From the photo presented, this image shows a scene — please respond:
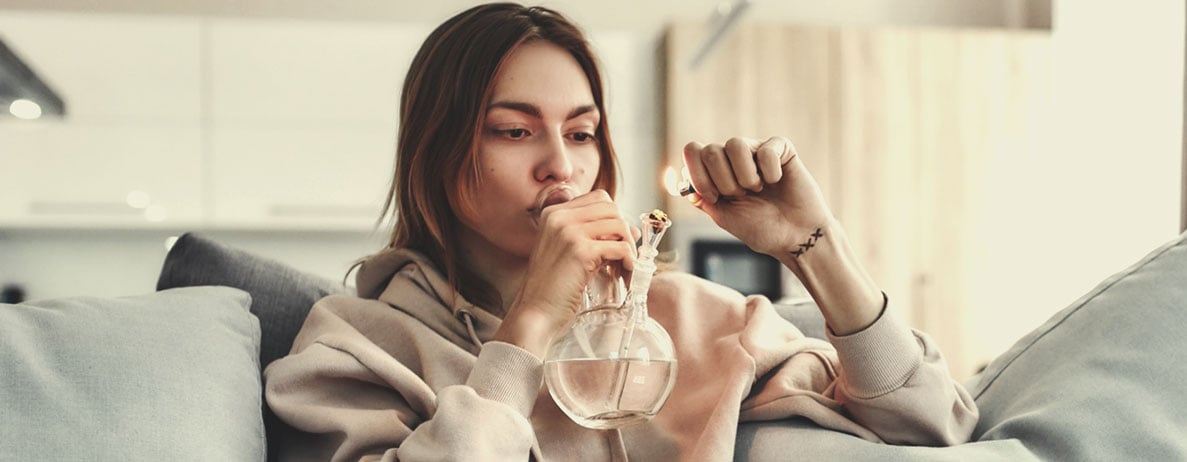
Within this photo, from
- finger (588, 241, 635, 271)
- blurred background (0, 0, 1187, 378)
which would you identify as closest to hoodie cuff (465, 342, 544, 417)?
finger (588, 241, 635, 271)

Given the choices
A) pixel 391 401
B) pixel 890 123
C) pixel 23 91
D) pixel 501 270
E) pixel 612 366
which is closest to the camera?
pixel 612 366

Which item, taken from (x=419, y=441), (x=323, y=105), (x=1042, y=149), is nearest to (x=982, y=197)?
(x=1042, y=149)

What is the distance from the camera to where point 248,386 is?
3.89ft

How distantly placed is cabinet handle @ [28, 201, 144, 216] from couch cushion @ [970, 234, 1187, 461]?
363cm

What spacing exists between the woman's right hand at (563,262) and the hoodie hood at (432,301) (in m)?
0.14

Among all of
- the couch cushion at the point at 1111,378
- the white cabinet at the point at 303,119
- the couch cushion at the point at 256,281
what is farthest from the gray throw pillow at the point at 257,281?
the white cabinet at the point at 303,119

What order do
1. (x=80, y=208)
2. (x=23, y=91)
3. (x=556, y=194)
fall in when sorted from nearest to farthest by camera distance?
(x=556, y=194)
(x=23, y=91)
(x=80, y=208)

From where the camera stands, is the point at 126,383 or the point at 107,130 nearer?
the point at 126,383

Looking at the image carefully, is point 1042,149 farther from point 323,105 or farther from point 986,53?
point 323,105

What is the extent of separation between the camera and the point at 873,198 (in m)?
4.60

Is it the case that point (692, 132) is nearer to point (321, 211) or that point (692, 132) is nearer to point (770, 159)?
point (321, 211)

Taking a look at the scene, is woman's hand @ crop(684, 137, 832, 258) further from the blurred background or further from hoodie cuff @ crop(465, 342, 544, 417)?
the blurred background

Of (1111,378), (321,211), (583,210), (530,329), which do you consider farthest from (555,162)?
(321,211)

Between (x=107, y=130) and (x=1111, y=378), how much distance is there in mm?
3850
